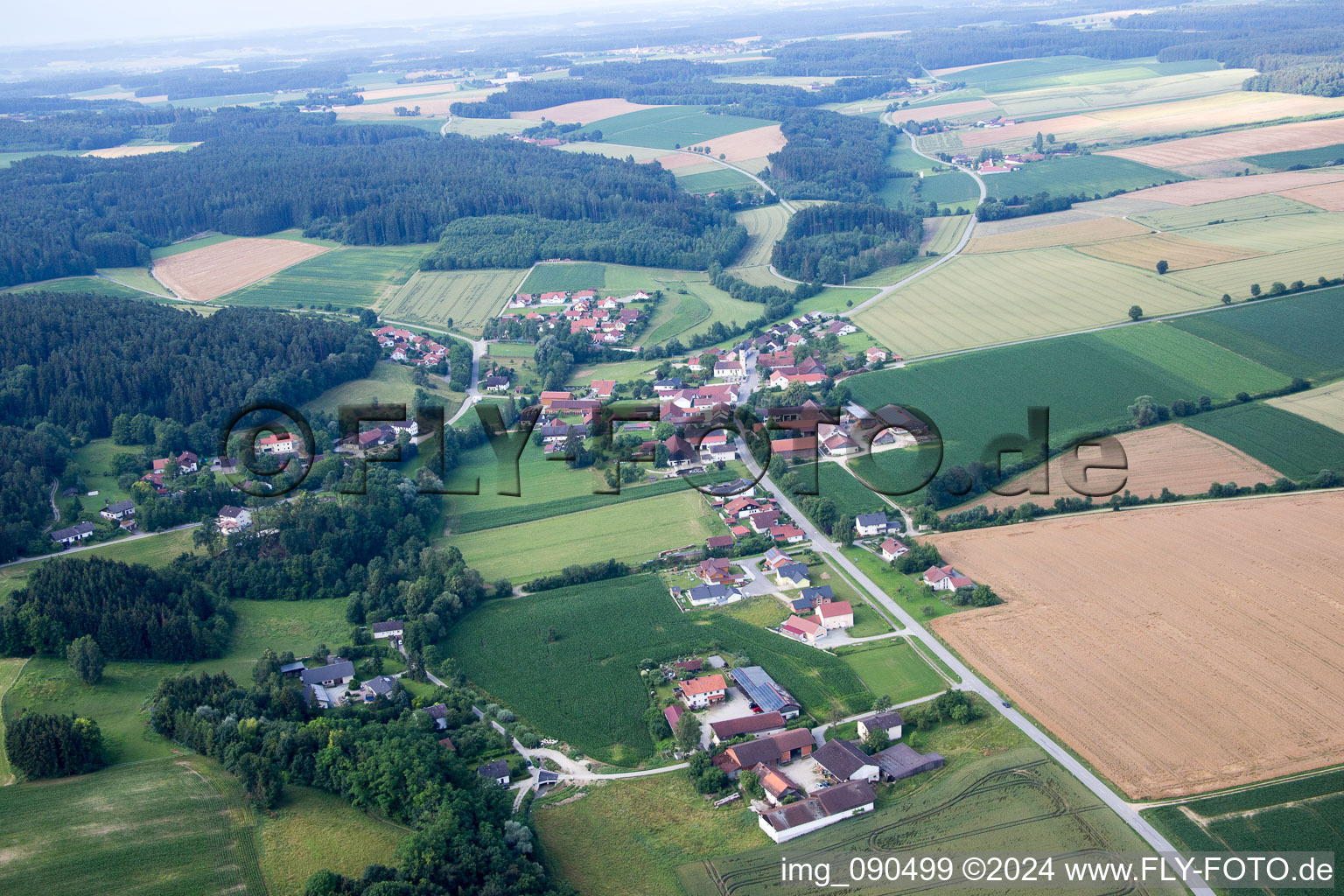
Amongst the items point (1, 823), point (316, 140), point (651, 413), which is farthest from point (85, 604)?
point (316, 140)

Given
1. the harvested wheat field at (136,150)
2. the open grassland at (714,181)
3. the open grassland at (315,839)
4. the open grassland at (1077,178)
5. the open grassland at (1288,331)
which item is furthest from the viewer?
the harvested wheat field at (136,150)

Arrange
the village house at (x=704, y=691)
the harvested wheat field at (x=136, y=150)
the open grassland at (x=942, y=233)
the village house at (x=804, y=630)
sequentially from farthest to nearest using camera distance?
the harvested wheat field at (x=136, y=150)
the open grassland at (x=942, y=233)
the village house at (x=804, y=630)
the village house at (x=704, y=691)

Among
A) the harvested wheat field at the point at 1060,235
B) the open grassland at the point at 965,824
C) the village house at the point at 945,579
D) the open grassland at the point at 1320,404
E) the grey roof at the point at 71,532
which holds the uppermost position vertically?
the harvested wheat field at the point at 1060,235

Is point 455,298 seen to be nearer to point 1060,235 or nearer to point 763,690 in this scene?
point 1060,235

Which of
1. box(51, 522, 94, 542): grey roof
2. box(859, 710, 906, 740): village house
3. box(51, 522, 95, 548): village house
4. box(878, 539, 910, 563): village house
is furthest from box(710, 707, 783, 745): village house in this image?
box(51, 522, 94, 542): grey roof

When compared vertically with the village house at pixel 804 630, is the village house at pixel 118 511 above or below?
above

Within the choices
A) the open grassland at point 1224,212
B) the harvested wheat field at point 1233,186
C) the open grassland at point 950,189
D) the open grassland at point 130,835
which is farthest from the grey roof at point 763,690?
the open grassland at point 950,189

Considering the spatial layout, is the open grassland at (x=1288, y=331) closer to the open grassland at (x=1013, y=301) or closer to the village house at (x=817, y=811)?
the open grassland at (x=1013, y=301)

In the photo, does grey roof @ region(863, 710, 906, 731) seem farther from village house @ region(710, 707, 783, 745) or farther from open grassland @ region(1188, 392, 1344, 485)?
open grassland @ region(1188, 392, 1344, 485)
